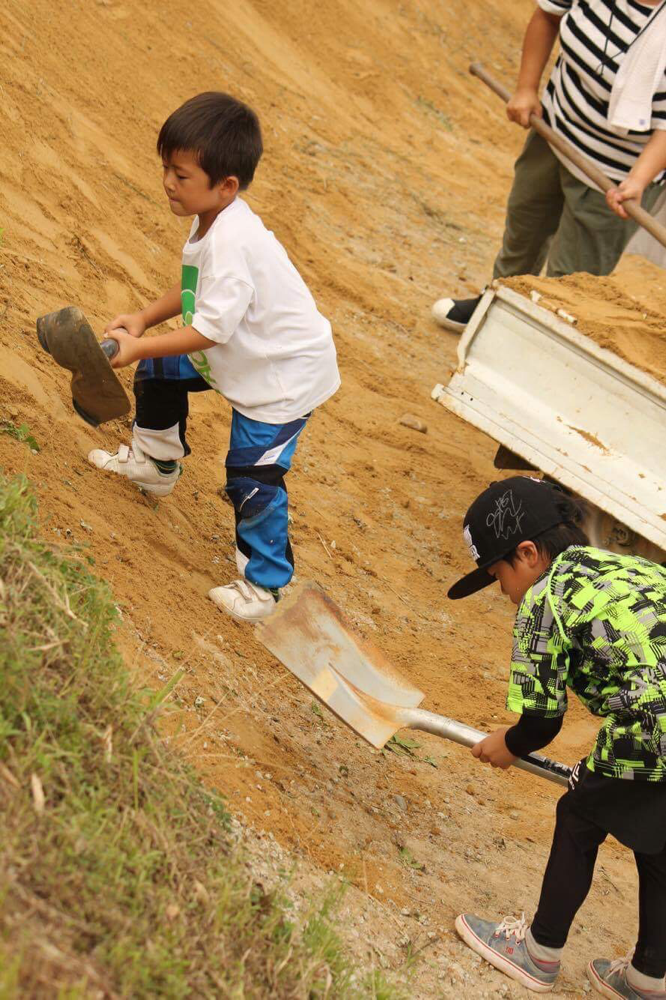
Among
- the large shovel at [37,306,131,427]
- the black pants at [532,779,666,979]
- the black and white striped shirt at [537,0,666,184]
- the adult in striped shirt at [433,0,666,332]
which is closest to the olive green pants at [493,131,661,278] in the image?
the adult in striped shirt at [433,0,666,332]

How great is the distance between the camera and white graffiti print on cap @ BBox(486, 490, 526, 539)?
2504mm

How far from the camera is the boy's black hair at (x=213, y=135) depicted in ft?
9.18

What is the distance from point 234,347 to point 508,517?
99cm

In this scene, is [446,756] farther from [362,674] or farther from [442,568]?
[442,568]

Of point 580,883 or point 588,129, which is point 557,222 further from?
point 580,883

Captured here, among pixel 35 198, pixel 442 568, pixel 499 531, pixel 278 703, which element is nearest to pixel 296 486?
pixel 442 568

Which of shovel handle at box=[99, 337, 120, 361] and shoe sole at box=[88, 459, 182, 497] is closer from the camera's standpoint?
shovel handle at box=[99, 337, 120, 361]

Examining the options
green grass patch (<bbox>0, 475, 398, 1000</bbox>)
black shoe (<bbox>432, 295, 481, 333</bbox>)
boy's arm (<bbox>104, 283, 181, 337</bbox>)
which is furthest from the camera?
black shoe (<bbox>432, 295, 481, 333</bbox>)

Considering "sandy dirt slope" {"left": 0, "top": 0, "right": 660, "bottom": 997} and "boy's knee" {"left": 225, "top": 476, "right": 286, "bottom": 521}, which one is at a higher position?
"boy's knee" {"left": 225, "top": 476, "right": 286, "bottom": 521}

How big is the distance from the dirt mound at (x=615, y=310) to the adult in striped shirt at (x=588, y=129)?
33 centimetres

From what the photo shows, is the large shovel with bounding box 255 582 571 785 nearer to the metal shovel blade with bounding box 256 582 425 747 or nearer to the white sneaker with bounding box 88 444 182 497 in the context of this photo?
the metal shovel blade with bounding box 256 582 425 747

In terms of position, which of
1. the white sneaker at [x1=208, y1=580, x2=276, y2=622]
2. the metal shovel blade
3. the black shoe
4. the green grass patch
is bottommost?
the black shoe

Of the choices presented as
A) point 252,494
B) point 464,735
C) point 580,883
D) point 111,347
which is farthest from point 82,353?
point 580,883

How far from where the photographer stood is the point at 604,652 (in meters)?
2.39
